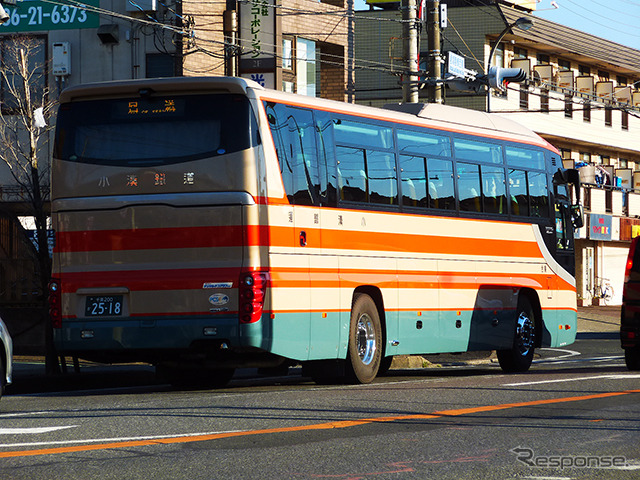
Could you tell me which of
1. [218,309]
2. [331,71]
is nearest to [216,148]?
[218,309]

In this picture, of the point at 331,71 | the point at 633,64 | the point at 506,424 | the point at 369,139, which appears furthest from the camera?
the point at 633,64

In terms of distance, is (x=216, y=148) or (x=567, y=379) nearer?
(x=216, y=148)

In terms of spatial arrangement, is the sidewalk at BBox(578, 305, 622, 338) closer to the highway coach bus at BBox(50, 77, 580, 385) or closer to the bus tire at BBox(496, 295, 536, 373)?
the bus tire at BBox(496, 295, 536, 373)

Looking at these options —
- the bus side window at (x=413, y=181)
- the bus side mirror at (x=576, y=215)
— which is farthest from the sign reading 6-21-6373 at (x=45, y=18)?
the bus side window at (x=413, y=181)

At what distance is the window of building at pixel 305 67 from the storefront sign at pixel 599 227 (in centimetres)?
2247

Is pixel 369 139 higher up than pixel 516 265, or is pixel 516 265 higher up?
pixel 369 139

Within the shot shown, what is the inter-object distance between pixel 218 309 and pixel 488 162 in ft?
21.8

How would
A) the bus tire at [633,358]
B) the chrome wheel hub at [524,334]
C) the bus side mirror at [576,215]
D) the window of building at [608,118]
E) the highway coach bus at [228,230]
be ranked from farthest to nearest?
the window of building at [608,118]
the bus side mirror at [576,215]
the chrome wheel hub at [524,334]
the bus tire at [633,358]
the highway coach bus at [228,230]

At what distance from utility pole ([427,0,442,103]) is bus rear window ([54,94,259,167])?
11857mm

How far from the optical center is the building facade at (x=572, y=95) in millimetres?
50094

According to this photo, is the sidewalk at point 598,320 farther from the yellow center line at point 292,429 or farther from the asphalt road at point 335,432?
the yellow center line at point 292,429

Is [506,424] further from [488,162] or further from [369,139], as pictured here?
[488,162]

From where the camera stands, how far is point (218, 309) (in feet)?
43.1

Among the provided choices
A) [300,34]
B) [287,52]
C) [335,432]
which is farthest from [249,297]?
[300,34]
